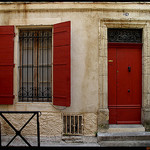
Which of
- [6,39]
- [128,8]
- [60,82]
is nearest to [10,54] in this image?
[6,39]

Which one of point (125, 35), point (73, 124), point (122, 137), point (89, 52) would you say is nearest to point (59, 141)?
point (73, 124)

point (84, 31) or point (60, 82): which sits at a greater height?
point (84, 31)

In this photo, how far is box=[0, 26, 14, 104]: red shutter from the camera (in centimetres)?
437

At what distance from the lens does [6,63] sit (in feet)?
14.5

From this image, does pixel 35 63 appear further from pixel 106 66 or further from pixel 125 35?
pixel 125 35

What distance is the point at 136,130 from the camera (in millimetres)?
4332

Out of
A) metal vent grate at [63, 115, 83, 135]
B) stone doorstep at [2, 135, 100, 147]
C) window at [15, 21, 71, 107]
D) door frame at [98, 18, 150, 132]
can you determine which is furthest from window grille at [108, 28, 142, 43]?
stone doorstep at [2, 135, 100, 147]

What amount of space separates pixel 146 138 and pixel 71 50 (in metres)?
3.12

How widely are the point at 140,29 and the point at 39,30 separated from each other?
3007 millimetres

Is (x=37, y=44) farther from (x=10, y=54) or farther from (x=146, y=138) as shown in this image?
→ (x=146, y=138)

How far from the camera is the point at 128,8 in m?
4.40

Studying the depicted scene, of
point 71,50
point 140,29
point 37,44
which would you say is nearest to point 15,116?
point 37,44

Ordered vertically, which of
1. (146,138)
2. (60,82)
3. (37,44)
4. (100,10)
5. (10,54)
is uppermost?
(100,10)

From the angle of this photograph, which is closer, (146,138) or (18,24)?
(146,138)
